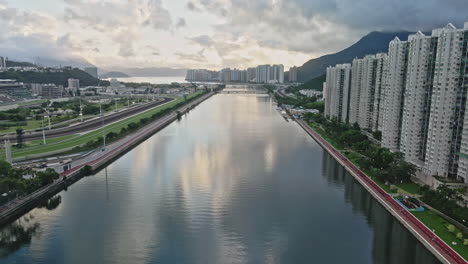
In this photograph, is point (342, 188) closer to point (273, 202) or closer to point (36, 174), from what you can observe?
point (273, 202)

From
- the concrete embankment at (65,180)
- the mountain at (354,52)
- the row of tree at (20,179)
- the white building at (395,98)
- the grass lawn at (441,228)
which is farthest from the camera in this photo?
the mountain at (354,52)

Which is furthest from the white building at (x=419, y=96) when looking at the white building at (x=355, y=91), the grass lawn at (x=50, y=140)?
the grass lawn at (x=50, y=140)

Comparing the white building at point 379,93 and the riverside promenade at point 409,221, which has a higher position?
the white building at point 379,93

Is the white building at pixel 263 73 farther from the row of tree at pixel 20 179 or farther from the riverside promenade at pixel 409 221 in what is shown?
the row of tree at pixel 20 179

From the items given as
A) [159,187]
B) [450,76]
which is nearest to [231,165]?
[159,187]

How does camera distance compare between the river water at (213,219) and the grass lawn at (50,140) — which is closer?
the river water at (213,219)

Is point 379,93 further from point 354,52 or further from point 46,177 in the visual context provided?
point 354,52

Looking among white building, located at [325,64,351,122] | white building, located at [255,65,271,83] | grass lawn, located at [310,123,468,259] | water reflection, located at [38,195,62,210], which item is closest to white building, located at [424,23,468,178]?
grass lawn, located at [310,123,468,259]

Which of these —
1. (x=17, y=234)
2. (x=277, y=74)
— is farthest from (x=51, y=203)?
(x=277, y=74)
